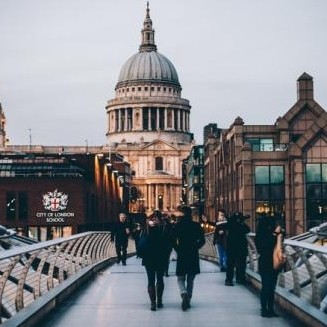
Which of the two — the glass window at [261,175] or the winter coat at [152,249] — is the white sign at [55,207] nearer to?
the glass window at [261,175]

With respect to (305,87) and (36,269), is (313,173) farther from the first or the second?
(36,269)

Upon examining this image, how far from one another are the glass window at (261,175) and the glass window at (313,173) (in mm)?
2852

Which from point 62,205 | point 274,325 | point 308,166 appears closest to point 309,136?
point 308,166

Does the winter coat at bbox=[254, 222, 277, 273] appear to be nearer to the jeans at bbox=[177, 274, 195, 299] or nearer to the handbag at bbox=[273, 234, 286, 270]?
the handbag at bbox=[273, 234, 286, 270]

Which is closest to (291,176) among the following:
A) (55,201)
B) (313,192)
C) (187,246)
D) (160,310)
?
(313,192)

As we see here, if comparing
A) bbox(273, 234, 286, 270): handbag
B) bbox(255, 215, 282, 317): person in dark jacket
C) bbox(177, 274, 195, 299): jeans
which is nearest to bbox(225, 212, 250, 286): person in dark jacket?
bbox(177, 274, 195, 299): jeans

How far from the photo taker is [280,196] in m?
64.4

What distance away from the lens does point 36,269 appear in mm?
19188

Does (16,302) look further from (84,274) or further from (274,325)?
(84,274)

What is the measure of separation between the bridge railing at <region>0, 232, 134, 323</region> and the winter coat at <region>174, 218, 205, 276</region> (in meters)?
2.28

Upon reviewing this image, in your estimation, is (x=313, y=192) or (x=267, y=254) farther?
(x=313, y=192)

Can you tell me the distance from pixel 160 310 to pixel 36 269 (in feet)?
13.0

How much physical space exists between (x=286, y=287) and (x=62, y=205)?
199 ft

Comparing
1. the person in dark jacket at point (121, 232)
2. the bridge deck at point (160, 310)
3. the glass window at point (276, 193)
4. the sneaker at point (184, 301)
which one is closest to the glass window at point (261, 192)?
the glass window at point (276, 193)
